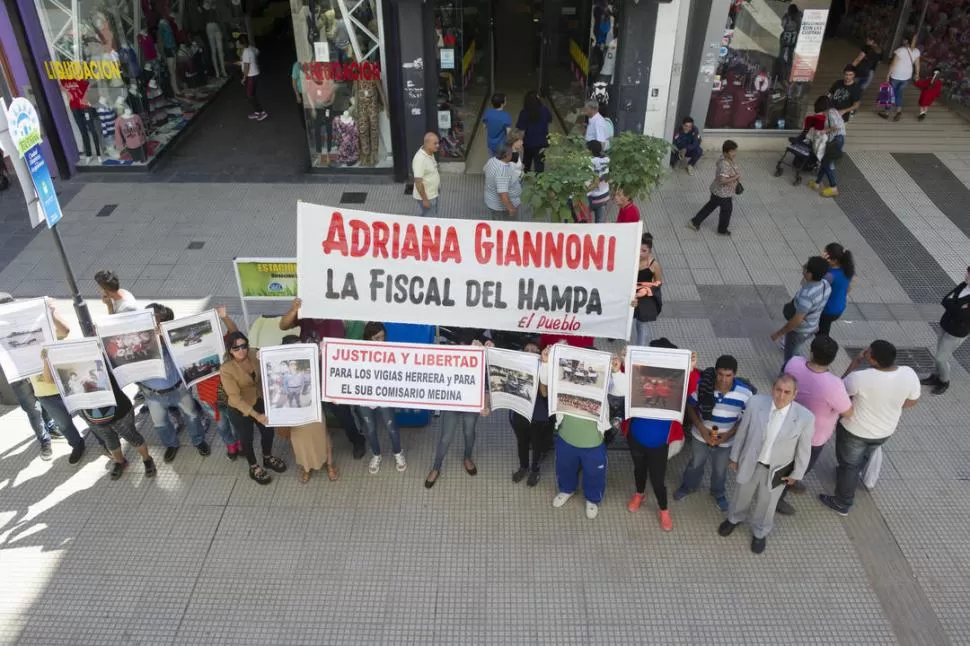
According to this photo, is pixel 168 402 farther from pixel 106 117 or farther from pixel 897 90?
pixel 897 90

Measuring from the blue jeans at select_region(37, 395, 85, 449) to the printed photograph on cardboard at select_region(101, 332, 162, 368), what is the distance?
764 millimetres

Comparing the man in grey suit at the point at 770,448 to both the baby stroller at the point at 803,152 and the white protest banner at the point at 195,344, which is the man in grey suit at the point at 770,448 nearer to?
the white protest banner at the point at 195,344

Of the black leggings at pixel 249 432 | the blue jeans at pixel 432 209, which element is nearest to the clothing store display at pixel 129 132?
the blue jeans at pixel 432 209

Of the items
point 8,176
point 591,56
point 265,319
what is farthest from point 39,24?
point 591,56

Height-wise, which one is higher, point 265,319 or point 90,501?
point 265,319

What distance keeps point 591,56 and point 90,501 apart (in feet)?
35.5

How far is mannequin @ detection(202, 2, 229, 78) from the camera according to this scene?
54.0ft

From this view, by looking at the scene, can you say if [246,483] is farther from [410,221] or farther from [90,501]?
Answer: [410,221]

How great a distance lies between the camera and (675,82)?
11945 millimetres

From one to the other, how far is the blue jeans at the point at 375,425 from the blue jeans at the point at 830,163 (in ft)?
27.4

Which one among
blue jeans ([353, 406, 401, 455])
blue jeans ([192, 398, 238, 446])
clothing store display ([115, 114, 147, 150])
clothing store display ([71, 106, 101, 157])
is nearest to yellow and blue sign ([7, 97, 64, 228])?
blue jeans ([192, 398, 238, 446])

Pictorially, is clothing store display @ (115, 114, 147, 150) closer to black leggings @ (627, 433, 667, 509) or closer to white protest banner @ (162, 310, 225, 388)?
white protest banner @ (162, 310, 225, 388)

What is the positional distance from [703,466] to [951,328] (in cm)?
313

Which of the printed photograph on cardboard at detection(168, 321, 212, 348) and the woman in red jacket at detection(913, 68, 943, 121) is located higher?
the printed photograph on cardboard at detection(168, 321, 212, 348)
